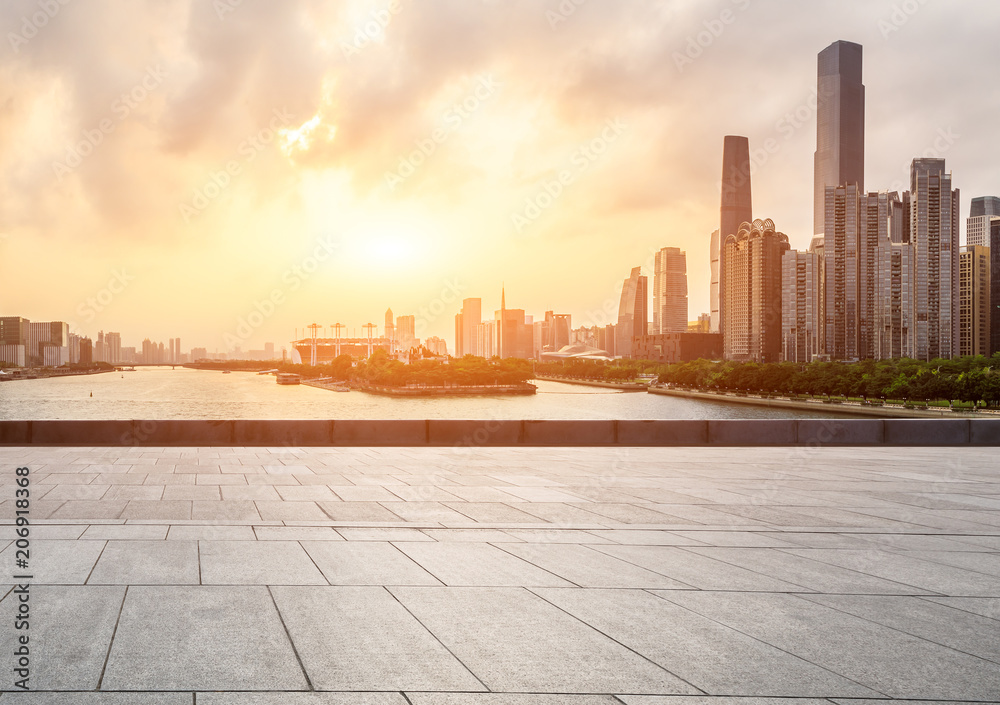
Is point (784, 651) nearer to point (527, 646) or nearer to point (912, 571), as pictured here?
point (527, 646)

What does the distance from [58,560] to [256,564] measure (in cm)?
190

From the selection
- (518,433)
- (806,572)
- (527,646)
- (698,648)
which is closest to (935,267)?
(518,433)

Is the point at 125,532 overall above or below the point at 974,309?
below

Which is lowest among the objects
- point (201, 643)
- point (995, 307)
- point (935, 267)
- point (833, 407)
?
point (833, 407)

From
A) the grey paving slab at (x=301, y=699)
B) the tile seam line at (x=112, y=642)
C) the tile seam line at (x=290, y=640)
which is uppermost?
the tile seam line at (x=112, y=642)

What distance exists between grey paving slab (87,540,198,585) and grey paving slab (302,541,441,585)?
1144mm

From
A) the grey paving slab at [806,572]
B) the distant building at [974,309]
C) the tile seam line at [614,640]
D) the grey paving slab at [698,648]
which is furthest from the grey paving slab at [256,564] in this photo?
the distant building at [974,309]

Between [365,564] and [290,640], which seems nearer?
[290,640]

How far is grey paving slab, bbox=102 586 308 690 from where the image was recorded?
4328 millimetres

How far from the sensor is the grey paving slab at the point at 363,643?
434 centimetres

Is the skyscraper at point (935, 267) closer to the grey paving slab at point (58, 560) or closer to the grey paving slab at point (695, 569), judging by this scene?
the grey paving slab at point (695, 569)

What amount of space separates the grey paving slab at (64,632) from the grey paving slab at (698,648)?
3255 millimetres

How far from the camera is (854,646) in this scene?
16.1ft

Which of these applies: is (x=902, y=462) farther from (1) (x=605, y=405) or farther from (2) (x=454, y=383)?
(2) (x=454, y=383)
